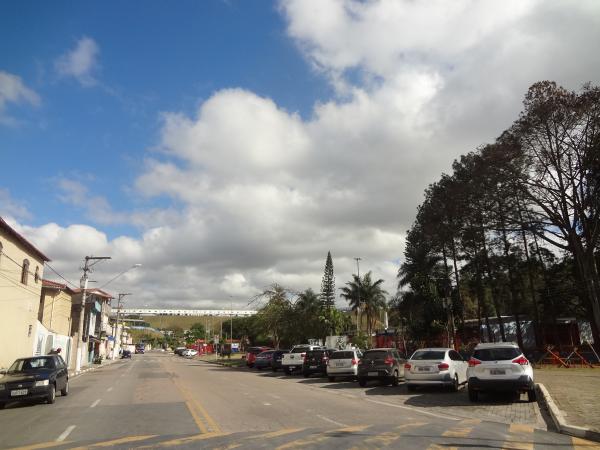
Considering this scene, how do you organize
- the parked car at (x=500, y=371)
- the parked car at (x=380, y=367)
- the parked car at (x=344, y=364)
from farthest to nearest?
the parked car at (x=344, y=364), the parked car at (x=380, y=367), the parked car at (x=500, y=371)

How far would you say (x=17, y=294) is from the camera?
31.2 metres

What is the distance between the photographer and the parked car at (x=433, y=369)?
16562 millimetres

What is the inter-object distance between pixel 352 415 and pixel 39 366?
1127 centimetres

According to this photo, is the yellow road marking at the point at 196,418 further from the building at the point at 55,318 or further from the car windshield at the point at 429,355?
the building at the point at 55,318

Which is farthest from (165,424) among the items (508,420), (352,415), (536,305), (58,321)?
(58,321)

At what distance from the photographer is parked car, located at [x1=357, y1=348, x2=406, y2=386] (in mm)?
19766

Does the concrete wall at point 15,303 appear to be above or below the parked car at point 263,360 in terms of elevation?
above

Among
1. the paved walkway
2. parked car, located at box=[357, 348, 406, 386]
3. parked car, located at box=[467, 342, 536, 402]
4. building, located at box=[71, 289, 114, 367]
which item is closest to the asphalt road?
the paved walkway

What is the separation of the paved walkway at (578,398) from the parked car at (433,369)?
2968mm

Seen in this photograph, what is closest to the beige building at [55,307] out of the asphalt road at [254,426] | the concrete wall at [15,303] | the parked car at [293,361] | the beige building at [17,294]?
the beige building at [17,294]

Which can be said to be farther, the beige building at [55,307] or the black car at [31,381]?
the beige building at [55,307]

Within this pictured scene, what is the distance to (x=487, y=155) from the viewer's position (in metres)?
28.5

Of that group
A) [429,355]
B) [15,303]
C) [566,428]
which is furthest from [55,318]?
[566,428]

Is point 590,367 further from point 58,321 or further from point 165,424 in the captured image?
point 58,321
